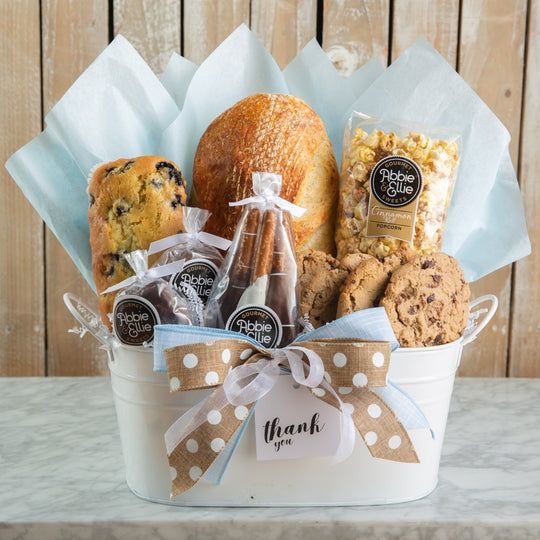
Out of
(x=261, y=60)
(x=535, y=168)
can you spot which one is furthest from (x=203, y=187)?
(x=535, y=168)

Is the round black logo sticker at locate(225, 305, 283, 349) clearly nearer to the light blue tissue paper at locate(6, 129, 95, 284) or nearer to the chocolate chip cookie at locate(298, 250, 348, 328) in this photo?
the chocolate chip cookie at locate(298, 250, 348, 328)

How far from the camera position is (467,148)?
118 cm

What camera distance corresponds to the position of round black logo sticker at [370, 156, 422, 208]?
102 cm

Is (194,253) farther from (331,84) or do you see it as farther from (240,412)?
(331,84)

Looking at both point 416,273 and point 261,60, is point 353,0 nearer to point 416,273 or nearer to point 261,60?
point 261,60

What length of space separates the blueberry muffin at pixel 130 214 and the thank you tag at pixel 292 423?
29cm

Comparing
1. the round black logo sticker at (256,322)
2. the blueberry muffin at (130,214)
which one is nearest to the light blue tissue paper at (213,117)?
the blueberry muffin at (130,214)

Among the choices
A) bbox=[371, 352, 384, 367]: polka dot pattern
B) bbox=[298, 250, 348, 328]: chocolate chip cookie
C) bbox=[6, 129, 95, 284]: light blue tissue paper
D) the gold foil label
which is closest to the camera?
bbox=[371, 352, 384, 367]: polka dot pattern

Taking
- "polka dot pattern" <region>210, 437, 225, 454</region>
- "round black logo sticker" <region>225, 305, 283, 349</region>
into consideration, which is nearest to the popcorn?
"round black logo sticker" <region>225, 305, 283, 349</region>

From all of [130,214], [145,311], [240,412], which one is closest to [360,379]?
[240,412]

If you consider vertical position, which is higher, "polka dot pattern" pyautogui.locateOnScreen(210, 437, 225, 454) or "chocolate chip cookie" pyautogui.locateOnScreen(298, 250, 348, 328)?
"chocolate chip cookie" pyautogui.locateOnScreen(298, 250, 348, 328)

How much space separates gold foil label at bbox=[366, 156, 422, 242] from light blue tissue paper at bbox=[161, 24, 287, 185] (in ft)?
0.96

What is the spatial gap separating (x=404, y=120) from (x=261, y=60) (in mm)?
255

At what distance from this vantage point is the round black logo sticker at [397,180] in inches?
40.3
